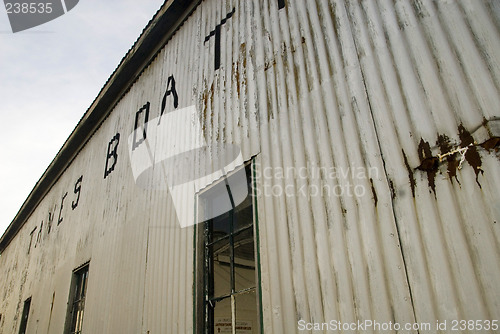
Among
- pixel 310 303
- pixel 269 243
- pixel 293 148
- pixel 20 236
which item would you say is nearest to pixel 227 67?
pixel 293 148

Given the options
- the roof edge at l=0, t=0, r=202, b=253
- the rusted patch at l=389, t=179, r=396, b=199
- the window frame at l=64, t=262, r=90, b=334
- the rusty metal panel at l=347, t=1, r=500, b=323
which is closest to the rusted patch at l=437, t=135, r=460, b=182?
the rusty metal panel at l=347, t=1, r=500, b=323

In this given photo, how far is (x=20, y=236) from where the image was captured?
14469 millimetres

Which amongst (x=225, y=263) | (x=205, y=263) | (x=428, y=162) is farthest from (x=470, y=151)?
(x=225, y=263)

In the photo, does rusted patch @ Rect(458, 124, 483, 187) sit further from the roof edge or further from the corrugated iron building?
the roof edge

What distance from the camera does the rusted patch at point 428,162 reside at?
1.99 meters

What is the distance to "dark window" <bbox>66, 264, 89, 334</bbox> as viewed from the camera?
6.52 meters

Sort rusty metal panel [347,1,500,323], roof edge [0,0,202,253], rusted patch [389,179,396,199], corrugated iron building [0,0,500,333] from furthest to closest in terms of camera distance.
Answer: roof edge [0,0,202,253]
rusted patch [389,179,396,199]
corrugated iron building [0,0,500,333]
rusty metal panel [347,1,500,323]

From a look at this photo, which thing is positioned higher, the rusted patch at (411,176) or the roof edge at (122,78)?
the roof edge at (122,78)

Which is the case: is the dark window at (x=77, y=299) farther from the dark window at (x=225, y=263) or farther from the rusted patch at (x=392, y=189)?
the rusted patch at (x=392, y=189)

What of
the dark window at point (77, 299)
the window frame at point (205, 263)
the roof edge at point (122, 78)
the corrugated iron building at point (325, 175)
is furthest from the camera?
the dark window at point (77, 299)

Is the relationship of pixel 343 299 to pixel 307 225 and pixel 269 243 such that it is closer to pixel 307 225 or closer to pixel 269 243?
pixel 307 225

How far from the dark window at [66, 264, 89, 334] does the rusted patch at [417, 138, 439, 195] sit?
6586mm

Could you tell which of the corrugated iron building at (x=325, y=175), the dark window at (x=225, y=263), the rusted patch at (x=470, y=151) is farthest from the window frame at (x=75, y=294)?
the rusted patch at (x=470, y=151)

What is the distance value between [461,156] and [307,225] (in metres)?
1.19
